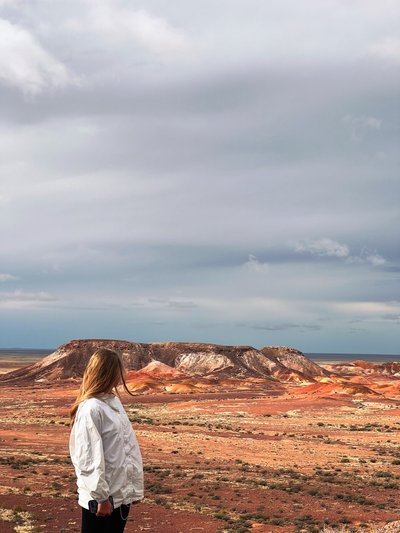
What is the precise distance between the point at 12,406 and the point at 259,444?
37926 millimetres

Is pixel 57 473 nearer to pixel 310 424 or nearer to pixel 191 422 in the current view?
pixel 191 422

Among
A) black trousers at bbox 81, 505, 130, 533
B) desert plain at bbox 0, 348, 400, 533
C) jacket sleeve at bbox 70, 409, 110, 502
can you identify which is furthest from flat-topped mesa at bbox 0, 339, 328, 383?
jacket sleeve at bbox 70, 409, 110, 502

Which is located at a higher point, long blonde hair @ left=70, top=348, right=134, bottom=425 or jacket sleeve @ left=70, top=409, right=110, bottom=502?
long blonde hair @ left=70, top=348, right=134, bottom=425

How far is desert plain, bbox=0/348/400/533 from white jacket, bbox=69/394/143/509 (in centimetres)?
560

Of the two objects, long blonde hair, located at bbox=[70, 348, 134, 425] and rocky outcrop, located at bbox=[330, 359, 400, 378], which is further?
rocky outcrop, located at bbox=[330, 359, 400, 378]

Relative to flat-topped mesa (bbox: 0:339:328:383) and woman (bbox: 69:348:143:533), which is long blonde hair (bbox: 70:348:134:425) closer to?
woman (bbox: 69:348:143:533)

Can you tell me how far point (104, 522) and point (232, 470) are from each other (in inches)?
919

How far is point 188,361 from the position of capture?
131875 millimetres

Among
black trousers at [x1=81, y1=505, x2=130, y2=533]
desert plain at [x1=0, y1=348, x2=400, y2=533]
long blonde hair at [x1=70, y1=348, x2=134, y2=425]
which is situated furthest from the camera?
desert plain at [x1=0, y1=348, x2=400, y2=533]

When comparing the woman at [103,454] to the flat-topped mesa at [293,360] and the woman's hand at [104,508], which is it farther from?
the flat-topped mesa at [293,360]

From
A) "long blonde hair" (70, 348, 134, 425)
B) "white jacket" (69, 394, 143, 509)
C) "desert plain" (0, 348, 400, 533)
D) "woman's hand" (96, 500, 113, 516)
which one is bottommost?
"desert plain" (0, 348, 400, 533)

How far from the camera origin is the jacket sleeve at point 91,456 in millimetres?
4926

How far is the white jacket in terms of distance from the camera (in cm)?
496

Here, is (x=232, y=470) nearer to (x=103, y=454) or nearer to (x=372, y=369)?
(x=103, y=454)
